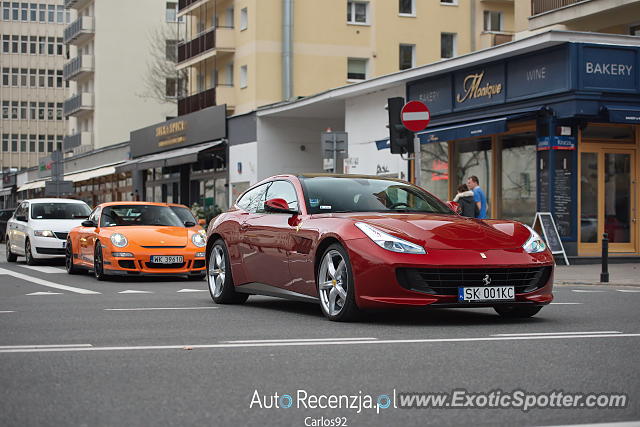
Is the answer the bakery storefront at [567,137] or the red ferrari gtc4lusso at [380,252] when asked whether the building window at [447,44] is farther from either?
the red ferrari gtc4lusso at [380,252]

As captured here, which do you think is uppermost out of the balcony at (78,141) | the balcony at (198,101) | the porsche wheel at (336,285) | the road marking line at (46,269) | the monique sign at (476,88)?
the balcony at (198,101)

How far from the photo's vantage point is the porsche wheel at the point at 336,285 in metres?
10.1

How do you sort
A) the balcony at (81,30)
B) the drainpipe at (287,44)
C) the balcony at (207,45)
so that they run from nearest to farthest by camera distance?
1. the drainpipe at (287,44)
2. the balcony at (207,45)
3. the balcony at (81,30)

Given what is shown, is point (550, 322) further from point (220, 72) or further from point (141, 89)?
point (141, 89)

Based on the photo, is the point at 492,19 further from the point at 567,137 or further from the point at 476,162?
the point at 567,137

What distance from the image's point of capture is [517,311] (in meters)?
10.9

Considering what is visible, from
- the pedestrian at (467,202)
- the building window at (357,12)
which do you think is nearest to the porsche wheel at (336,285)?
the pedestrian at (467,202)

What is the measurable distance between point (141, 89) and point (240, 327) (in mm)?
68691

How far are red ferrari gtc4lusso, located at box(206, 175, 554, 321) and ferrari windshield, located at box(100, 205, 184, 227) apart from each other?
25.4 ft

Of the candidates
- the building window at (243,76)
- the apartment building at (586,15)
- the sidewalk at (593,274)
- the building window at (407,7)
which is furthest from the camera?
the building window at (407,7)

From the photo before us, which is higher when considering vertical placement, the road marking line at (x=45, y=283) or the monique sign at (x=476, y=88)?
the monique sign at (x=476, y=88)

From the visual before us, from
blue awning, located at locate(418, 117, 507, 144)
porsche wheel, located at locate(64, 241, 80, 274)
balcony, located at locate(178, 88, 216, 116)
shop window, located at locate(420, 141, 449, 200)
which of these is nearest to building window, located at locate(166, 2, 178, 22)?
balcony, located at locate(178, 88, 216, 116)

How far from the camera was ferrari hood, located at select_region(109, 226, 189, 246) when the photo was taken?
61.3 ft

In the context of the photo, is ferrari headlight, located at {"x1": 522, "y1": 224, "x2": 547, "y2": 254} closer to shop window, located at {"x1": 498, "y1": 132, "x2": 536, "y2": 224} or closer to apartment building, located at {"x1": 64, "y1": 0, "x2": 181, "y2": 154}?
shop window, located at {"x1": 498, "y1": 132, "x2": 536, "y2": 224}
